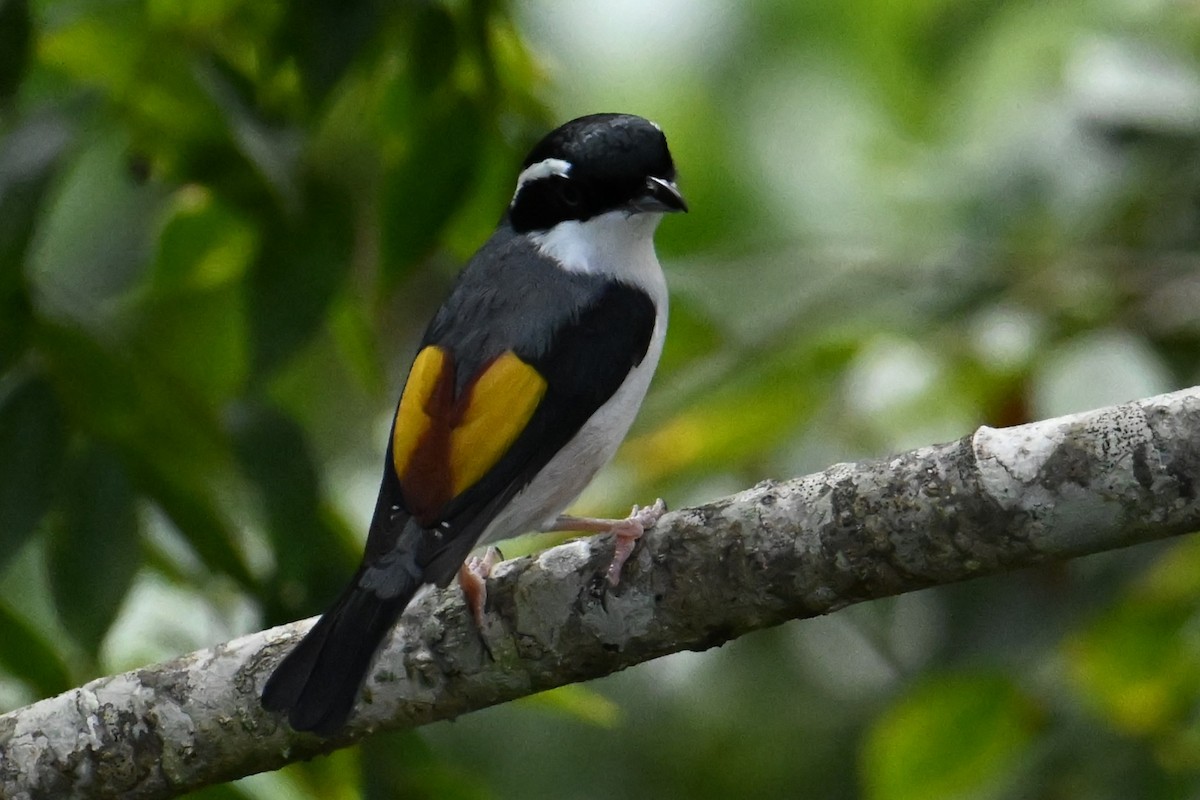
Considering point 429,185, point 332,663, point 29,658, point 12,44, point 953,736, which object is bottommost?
point 953,736

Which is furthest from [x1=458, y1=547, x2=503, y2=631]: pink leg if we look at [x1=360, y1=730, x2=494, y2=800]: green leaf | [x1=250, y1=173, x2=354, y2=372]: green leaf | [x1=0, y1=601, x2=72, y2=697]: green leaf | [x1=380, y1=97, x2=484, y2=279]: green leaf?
[x1=0, y1=601, x2=72, y2=697]: green leaf

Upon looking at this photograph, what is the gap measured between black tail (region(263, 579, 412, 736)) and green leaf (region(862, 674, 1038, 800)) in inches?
51.1

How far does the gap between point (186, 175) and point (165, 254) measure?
0.26 metres

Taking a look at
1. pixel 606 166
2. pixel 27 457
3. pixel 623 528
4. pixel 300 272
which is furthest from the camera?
pixel 606 166

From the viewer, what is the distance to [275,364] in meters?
2.97

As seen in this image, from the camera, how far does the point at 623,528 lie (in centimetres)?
271

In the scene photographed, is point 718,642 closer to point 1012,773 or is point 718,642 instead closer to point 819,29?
point 1012,773

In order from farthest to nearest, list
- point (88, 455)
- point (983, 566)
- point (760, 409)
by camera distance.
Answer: point (760, 409)
point (88, 455)
point (983, 566)

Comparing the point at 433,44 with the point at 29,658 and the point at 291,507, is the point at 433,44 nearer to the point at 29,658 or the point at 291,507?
the point at 291,507

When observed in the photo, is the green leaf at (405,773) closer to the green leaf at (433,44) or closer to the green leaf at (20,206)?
the green leaf at (20,206)

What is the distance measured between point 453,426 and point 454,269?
263cm

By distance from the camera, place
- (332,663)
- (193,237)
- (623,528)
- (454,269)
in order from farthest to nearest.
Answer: (454,269) < (193,237) < (623,528) < (332,663)

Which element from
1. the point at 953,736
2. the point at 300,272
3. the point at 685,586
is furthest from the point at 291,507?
the point at 953,736

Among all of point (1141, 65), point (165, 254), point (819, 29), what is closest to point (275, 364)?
point (165, 254)
